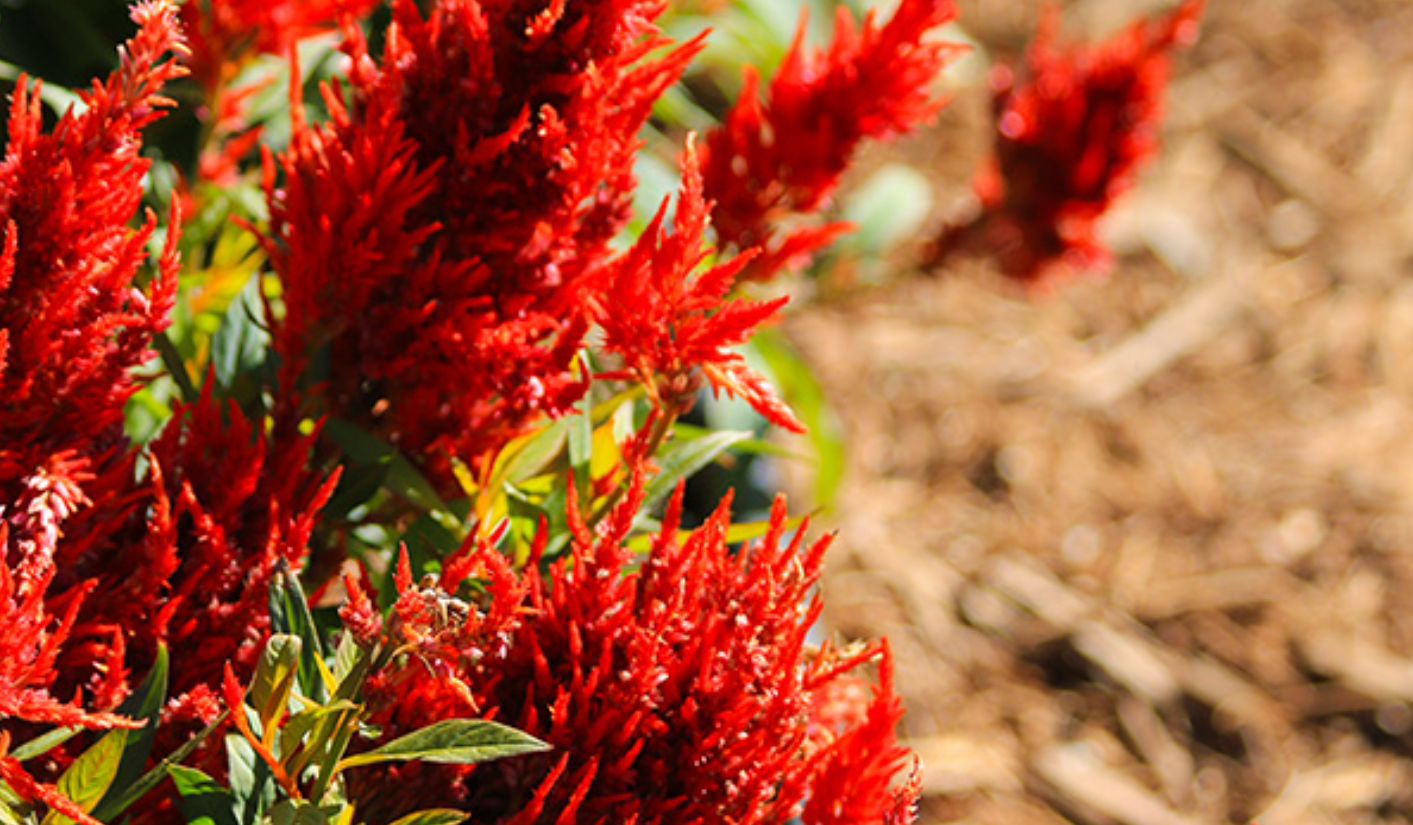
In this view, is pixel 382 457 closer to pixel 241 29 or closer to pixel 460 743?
pixel 460 743

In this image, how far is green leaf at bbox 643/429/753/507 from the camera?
3.78 feet

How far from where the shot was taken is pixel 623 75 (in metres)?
0.98

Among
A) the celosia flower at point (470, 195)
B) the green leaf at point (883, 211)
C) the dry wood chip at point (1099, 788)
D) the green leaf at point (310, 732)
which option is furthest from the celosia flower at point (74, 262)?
the dry wood chip at point (1099, 788)

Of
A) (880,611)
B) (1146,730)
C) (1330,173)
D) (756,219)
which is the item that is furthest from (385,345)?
(1330,173)

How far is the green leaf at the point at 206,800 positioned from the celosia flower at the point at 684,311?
37cm

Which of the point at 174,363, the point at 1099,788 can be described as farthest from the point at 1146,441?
the point at 174,363

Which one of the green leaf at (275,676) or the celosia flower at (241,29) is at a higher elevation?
the celosia flower at (241,29)

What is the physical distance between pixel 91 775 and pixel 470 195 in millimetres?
443

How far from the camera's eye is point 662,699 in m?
0.90

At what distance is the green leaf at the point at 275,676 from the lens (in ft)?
2.58

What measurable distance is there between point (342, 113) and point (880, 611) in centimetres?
173

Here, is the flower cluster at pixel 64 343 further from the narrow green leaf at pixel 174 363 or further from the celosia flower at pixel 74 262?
the narrow green leaf at pixel 174 363

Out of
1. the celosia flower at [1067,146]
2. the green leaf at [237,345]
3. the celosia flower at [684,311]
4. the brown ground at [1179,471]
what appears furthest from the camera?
the brown ground at [1179,471]

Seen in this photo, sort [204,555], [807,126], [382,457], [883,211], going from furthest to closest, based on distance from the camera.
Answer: [883,211]
[807,126]
[382,457]
[204,555]
